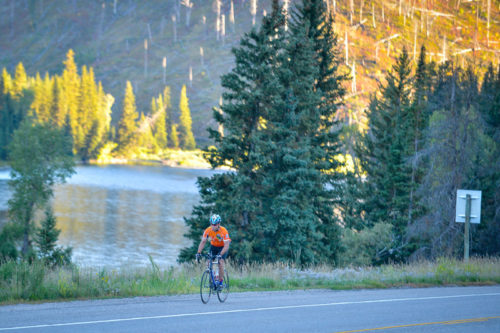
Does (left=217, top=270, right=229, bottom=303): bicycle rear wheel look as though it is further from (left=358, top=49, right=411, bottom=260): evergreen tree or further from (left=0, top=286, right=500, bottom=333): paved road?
(left=358, top=49, right=411, bottom=260): evergreen tree

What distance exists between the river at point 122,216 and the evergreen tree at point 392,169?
1555 cm

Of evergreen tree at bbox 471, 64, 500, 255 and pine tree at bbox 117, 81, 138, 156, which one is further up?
pine tree at bbox 117, 81, 138, 156

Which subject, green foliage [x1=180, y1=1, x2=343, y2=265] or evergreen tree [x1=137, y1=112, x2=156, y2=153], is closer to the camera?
green foliage [x1=180, y1=1, x2=343, y2=265]

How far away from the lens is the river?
45.1 metres

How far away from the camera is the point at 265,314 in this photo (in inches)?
452

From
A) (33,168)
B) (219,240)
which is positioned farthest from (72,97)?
(219,240)

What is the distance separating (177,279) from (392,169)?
93.7ft

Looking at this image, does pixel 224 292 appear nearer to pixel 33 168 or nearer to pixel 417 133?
pixel 417 133

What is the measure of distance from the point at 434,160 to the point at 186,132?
462 feet

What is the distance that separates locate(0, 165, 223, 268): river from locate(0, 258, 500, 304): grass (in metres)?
12.8

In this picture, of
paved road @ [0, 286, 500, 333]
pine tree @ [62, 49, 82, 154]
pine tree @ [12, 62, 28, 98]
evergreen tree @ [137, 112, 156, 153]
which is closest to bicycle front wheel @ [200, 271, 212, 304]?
paved road @ [0, 286, 500, 333]

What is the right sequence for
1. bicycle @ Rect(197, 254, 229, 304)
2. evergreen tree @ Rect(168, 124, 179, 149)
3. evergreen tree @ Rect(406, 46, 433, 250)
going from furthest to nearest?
evergreen tree @ Rect(168, 124, 179, 149) < evergreen tree @ Rect(406, 46, 433, 250) < bicycle @ Rect(197, 254, 229, 304)

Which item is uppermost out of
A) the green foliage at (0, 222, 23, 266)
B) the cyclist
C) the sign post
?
the sign post

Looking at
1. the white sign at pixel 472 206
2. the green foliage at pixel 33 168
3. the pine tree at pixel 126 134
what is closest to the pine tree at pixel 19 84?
the pine tree at pixel 126 134
